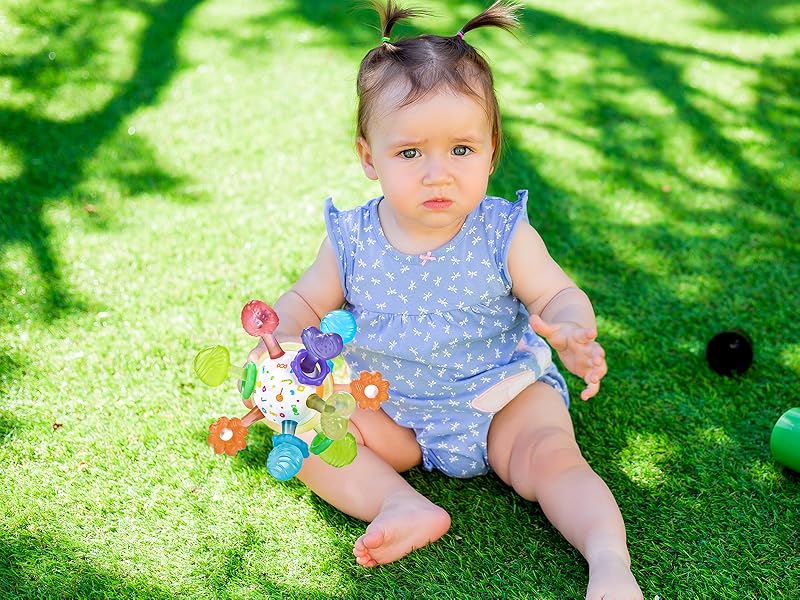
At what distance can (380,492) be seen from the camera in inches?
88.8

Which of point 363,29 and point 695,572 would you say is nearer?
point 695,572

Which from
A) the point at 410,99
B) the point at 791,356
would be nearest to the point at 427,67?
the point at 410,99

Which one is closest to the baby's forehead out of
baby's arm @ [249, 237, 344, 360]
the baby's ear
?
the baby's ear

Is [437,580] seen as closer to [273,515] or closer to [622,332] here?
[273,515]

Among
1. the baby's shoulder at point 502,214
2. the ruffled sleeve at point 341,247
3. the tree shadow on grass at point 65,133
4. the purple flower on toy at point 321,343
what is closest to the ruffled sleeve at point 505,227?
the baby's shoulder at point 502,214

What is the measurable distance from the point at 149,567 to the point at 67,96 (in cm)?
336

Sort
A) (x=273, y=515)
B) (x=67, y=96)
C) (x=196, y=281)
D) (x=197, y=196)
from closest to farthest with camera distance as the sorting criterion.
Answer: (x=273, y=515)
(x=196, y=281)
(x=197, y=196)
(x=67, y=96)

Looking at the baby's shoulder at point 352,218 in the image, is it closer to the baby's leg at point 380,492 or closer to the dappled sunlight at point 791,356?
the baby's leg at point 380,492

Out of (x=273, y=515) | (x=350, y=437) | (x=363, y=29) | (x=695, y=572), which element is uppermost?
(x=350, y=437)

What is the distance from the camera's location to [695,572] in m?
2.04

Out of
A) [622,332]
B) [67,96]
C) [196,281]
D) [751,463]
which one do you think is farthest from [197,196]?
[751,463]

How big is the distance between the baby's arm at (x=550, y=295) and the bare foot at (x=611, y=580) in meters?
0.39

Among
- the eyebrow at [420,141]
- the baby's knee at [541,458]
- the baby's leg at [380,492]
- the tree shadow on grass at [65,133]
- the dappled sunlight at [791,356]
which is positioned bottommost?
the tree shadow on grass at [65,133]

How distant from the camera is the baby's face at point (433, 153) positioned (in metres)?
2.08
